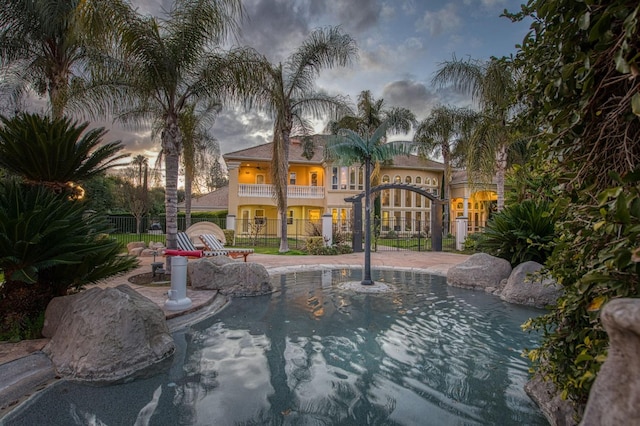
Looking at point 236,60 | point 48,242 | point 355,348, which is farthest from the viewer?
point 236,60

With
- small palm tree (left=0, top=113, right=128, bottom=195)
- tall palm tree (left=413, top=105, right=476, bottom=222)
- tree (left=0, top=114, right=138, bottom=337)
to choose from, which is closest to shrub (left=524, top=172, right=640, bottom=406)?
tree (left=0, top=114, right=138, bottom=337)

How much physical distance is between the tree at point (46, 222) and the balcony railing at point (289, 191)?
68.9 feet

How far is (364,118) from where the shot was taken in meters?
21.9

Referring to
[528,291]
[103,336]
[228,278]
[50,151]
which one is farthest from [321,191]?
[103,336]

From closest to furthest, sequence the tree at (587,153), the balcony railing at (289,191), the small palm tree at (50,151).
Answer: the tree at (587,153), the small palm tree at (50,151), the balcony railing at (289,191)

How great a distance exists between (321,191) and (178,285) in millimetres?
22632

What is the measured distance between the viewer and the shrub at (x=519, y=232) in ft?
29.2

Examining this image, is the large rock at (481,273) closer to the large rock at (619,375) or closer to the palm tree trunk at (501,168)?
the palm tree trunk at (501,168)

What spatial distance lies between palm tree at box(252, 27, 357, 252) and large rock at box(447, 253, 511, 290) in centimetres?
888

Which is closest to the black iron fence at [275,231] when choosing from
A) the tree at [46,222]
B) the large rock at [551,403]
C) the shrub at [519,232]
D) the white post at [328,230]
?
the white post at [328,230]

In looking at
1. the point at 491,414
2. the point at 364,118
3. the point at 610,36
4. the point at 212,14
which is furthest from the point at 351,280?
the point at 364,118

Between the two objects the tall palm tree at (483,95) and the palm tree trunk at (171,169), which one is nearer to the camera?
the palm tree trunk at (171,169)

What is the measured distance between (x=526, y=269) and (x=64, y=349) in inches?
351

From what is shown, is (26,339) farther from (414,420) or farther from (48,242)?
(414,420)
